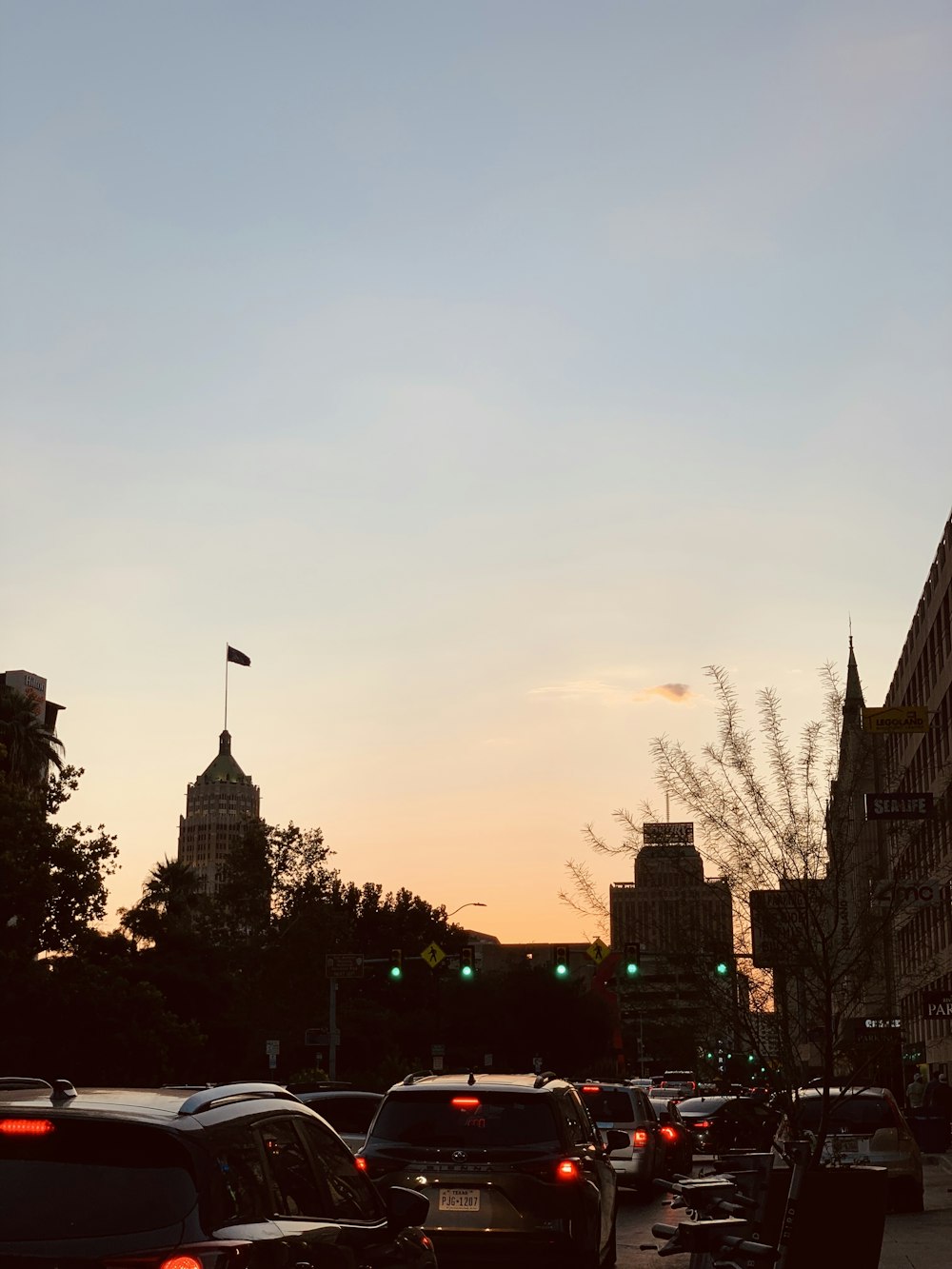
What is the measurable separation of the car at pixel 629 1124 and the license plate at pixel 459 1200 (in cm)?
1183

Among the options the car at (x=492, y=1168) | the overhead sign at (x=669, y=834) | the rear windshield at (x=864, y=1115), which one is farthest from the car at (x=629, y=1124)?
the car at (x=492, y=1168)

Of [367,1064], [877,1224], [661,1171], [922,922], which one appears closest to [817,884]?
[877,1224]

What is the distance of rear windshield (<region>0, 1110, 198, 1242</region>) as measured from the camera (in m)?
4.79

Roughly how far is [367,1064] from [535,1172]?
88.7 meters

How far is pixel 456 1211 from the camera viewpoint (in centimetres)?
1085

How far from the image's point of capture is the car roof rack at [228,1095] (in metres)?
5.40

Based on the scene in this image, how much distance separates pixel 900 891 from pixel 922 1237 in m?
5.35

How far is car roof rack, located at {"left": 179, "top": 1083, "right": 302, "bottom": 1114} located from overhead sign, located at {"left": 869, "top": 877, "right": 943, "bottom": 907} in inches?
356

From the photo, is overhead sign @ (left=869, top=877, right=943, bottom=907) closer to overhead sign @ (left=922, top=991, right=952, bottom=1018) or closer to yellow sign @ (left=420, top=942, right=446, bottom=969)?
overhead sign @ (left=922, top=991, right=952, bottom=1018)

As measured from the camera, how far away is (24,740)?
180 ft

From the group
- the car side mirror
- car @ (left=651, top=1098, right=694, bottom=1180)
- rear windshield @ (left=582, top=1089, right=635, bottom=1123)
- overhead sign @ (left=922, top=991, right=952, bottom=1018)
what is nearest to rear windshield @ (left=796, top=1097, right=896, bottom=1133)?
rear windshield @ (left=582, top=1089, right=635, bottom=1123)

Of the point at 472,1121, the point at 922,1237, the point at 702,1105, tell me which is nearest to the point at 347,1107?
the point at 922,1237

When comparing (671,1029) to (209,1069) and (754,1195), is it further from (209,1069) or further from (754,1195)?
(209,1069)

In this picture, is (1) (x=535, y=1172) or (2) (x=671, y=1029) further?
(2) (x=671, y=1029)
